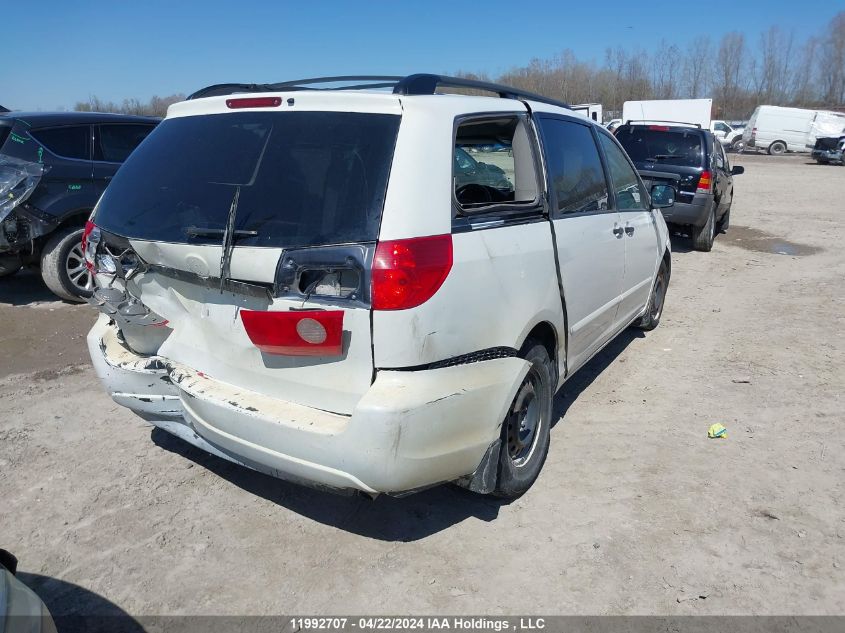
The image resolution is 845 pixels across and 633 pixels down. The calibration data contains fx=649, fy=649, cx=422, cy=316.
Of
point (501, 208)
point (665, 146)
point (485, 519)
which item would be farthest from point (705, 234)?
point (485, 519)

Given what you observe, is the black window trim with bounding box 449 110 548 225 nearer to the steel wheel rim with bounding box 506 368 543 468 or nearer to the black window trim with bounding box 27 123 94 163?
the steel wheel rim with bounding box 506 368 543 468

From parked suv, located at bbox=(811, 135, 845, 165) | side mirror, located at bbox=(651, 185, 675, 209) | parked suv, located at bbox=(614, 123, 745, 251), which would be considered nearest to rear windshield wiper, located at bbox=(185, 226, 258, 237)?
side mirror, located at bbox=(651, 185, 675, 209)

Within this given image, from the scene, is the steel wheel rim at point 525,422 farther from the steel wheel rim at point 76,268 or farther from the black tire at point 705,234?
the black tire at point 705,234

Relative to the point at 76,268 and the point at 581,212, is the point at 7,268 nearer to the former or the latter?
the point at 76,268

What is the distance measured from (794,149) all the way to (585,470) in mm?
42904

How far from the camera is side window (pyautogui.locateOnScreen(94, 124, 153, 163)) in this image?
6.96 meters

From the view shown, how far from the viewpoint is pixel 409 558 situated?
287 cm

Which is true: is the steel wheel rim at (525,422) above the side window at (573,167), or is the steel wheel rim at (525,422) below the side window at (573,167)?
below

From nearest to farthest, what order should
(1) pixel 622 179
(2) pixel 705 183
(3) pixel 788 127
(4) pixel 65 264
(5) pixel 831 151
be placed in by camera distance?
(1) pixel 622 179
(4) pixel 65 264
(2) pixel 705 183
(5) pixel 831 151
(3) pixel 788 127

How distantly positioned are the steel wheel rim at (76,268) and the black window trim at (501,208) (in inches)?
199

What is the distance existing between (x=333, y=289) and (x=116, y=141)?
5.92 metres

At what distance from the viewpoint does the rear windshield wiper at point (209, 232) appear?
8.17 ft

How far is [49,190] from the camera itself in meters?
6.32

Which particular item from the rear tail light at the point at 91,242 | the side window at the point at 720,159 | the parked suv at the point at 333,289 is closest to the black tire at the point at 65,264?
the rear tail light at the point at 91,242
